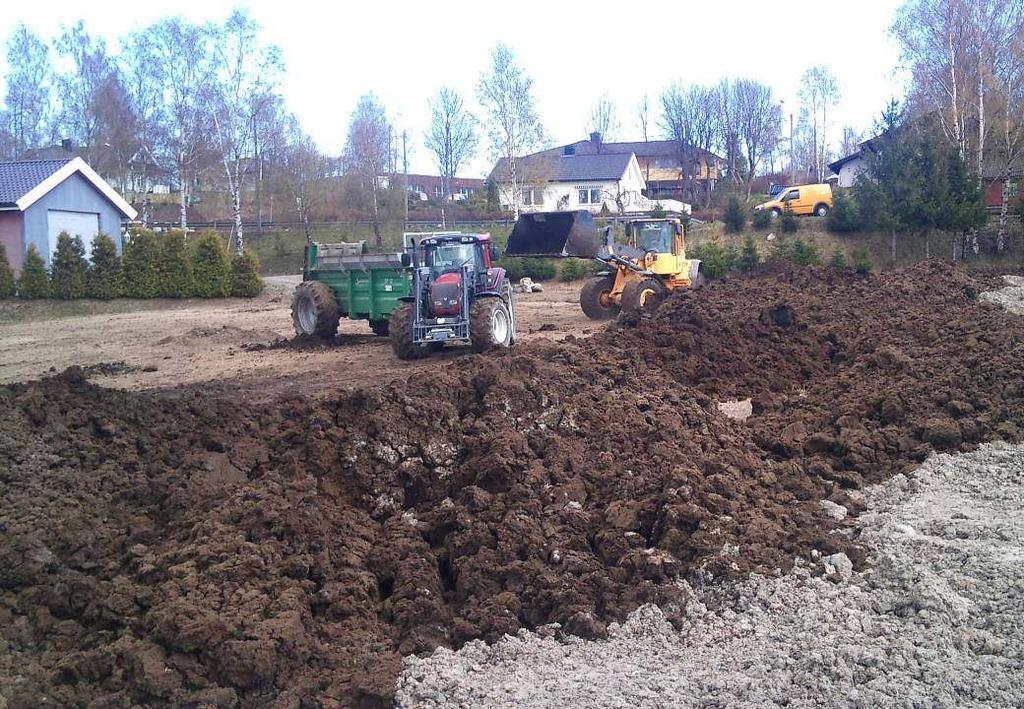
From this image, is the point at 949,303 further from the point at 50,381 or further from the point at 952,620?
the point at 50,381

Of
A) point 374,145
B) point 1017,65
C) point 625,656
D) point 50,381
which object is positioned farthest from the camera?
point 374,145

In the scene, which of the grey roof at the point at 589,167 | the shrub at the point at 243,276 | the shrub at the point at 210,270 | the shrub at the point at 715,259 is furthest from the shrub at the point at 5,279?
the grey roof at the point at 589,167

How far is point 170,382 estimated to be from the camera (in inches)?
543

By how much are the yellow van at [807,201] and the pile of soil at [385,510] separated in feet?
101

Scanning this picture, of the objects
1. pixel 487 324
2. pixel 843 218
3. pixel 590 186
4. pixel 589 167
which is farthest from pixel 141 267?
pixel 589 167

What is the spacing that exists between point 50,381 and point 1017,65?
33949mm

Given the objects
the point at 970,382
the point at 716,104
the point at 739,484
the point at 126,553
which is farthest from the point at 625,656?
the point at 716,104

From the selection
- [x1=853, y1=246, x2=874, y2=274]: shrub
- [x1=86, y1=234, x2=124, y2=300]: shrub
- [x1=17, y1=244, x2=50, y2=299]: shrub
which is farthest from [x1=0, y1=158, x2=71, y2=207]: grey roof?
[x1=853, y1=246, x2=874, y2=274]: shrub

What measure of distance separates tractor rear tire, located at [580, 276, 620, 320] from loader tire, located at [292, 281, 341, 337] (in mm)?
6315

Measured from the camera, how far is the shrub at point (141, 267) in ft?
95.3

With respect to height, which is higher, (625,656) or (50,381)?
(50,381)

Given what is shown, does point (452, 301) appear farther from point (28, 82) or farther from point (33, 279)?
point (28, 82)

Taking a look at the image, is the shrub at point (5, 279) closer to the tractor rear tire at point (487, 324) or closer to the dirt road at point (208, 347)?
the dirt road at point (208, 347)

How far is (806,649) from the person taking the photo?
17.3 ft
